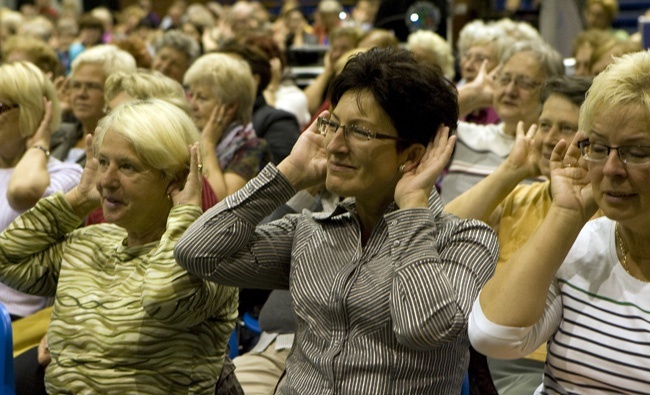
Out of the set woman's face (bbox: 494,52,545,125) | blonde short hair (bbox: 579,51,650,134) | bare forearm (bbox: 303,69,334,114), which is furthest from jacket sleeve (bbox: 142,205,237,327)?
bare forearm (bbox: 303,69,334,114)

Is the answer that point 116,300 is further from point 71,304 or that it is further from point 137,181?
point 137,181

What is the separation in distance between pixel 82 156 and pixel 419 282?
8.92ft

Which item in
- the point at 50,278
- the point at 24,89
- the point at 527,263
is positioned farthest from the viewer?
the point at 24,89

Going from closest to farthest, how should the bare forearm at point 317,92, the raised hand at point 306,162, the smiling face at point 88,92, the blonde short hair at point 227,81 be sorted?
the raised hand at point 306,162
the blonde short hair at point 227,81
the smiling face at point 88,92
the bare forearm at point 317,92

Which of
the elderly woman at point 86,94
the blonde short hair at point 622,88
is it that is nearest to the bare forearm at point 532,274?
the blonde short hair at point 622,88

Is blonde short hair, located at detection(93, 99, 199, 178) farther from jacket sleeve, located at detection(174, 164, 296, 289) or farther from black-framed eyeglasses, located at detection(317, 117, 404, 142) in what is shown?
black-framed eyeglasses, located at detection(317, 117, 404, 142)

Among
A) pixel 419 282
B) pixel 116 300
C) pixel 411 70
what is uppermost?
pixel 411 70

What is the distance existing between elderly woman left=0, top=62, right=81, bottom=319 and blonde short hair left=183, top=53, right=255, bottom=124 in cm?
72

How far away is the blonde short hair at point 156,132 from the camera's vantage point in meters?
2.48

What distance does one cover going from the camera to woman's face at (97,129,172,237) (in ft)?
8.15

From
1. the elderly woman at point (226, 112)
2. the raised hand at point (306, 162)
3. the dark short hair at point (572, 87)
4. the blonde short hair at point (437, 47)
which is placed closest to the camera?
the raised hand at point (306, 162)

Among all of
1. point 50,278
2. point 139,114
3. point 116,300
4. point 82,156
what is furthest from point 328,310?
point 82,156

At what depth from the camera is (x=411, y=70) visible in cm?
212

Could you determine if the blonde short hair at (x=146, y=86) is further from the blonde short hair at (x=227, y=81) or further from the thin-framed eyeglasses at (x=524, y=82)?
the thin-framed eyeglasses at (x=524, y=82)
